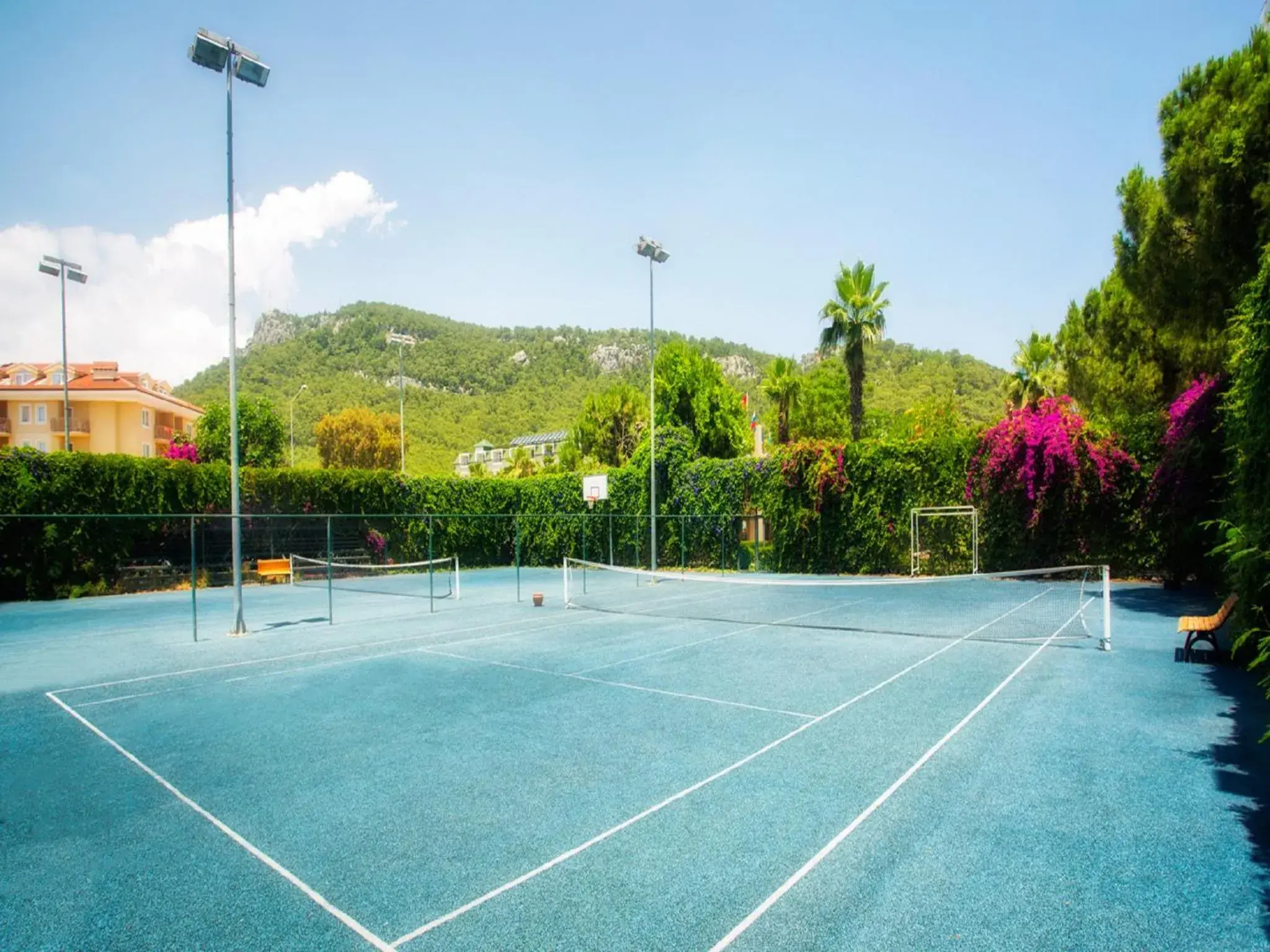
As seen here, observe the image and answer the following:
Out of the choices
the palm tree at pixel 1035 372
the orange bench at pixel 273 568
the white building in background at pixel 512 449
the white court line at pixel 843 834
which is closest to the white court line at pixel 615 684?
the white court line at pixel 843 834

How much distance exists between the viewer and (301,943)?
3.72m

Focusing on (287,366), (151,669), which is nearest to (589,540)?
(151,669)

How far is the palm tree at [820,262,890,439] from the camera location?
32938mm

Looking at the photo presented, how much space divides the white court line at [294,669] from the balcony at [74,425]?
60.3 metres

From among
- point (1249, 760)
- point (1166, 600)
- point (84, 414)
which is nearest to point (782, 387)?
point (1166, 600)

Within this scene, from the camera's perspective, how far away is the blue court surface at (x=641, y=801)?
3.90 m

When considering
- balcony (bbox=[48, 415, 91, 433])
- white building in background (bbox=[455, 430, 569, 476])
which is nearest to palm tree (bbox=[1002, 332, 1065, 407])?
white building in background (bbox=[455, 430, 569, 476])

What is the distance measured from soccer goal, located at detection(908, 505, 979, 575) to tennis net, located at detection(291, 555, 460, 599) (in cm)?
1480

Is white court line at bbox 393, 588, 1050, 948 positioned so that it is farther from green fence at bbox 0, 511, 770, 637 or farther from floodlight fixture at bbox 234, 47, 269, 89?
floodlight fixture at bbox 234, 47, 269, 89

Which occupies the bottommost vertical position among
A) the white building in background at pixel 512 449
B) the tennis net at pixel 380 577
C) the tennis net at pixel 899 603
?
the tennis net at pixel 380 577

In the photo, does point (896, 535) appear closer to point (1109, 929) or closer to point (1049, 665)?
point (1049, 665)

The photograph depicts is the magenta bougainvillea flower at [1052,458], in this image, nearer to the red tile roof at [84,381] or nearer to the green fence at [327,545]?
the green fence at [327,545]

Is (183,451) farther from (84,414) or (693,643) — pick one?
(693,643)

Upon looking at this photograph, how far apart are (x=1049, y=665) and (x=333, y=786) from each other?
A: 9183 millimetres
